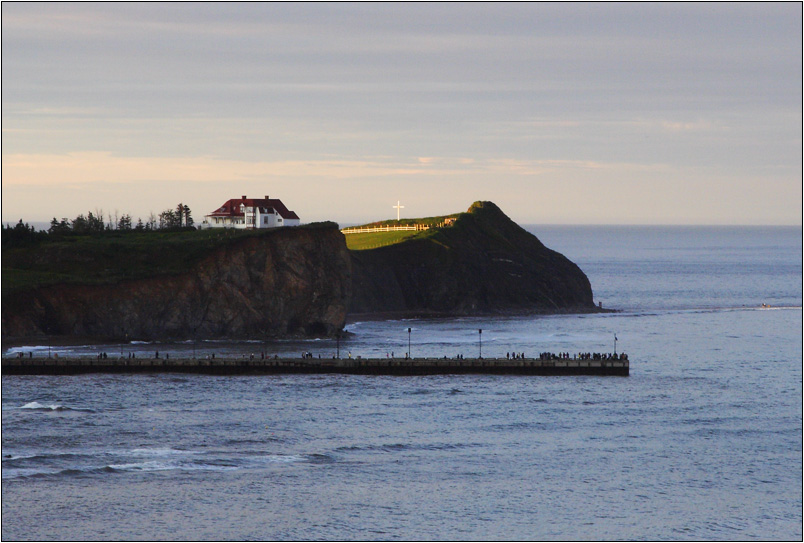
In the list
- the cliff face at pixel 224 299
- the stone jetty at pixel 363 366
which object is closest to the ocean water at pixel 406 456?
the stone jetty at pixel 363 366

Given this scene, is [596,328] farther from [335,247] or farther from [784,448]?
[784,448]

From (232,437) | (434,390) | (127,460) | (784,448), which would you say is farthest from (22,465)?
(784,448)

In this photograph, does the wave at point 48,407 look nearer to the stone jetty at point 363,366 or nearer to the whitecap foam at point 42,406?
the whitecap foam at point 42,406

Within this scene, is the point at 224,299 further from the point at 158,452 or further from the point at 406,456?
the point at 406,456

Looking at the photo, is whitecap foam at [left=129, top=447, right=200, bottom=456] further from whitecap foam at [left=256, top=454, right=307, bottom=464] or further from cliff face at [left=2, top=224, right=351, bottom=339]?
cliff face at [left=2, top=224, right=351, bottom=339]

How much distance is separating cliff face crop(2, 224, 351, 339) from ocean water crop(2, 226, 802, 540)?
9.33 m

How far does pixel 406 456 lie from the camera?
8525cm

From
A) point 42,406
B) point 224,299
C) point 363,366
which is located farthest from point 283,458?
point 224,299

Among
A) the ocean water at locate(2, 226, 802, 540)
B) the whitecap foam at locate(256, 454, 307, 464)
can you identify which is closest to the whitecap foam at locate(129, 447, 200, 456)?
the ocean water at locate(2, 226, 802, 540)

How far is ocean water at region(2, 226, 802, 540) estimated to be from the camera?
230 ft

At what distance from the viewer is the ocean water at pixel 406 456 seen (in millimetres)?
70188

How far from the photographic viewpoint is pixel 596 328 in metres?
173

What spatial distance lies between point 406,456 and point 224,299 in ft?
234

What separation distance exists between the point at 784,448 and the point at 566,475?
21.2 metres
